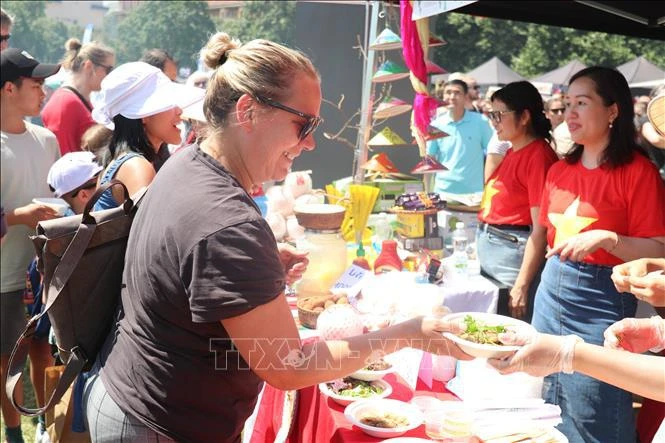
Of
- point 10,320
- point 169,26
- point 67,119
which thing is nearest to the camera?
point 10,320

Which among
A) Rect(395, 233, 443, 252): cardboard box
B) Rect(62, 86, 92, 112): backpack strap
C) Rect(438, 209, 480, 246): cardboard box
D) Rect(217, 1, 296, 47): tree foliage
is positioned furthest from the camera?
Rect(217, 1, 296, 47): tree foliage

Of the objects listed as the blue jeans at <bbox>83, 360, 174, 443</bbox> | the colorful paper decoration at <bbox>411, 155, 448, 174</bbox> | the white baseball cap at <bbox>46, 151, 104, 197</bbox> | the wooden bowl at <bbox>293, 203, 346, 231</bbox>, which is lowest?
the blue jeans at <bbox>83, 360, 174, 443</bbox>

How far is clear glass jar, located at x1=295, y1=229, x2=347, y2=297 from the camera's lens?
2.61 metres

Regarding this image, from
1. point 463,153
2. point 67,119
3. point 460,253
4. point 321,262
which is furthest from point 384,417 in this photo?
point 463,153

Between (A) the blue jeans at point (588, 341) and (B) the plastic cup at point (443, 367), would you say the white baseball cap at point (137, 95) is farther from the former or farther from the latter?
(A) the blue jeans at point (588, 341)

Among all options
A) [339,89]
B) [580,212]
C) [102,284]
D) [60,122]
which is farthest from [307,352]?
[339,89]

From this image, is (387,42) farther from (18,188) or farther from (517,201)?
(18,188)

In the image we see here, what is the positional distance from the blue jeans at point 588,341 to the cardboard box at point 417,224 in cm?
77

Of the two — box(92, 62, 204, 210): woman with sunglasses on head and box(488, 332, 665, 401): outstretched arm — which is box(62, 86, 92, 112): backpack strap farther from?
box(488, 332, 665, 401): outstretched arm

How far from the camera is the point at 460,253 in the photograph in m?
3.18

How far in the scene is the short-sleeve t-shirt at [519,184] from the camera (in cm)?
331

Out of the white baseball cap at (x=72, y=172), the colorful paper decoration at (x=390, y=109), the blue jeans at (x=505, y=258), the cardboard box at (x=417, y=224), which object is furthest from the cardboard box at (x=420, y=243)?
the white baseball cap at (x=72, y=172)

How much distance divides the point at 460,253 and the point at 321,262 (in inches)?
37.1

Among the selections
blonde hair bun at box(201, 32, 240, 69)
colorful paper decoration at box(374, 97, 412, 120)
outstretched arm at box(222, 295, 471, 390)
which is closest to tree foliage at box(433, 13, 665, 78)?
colorful paper decoration at box(374, 97, 412, 120)
